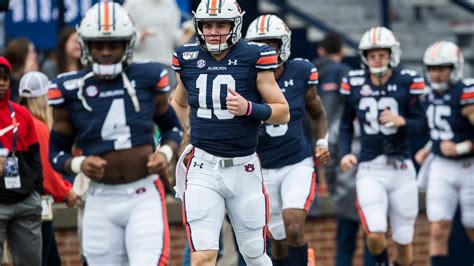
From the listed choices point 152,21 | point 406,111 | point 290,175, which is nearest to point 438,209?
point 406,111

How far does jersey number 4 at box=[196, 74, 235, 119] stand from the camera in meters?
9.38

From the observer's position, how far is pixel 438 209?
13.5 m

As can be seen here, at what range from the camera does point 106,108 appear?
9.70 meters

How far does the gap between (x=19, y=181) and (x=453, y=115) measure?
495 cm

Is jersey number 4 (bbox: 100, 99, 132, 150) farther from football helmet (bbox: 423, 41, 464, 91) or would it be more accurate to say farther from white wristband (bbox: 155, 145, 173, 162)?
football helmet (bbox: 423, 41, 464, 91)

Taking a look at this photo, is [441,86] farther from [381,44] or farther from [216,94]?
[216,94]

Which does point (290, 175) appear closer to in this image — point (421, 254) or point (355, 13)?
point (421, 254)

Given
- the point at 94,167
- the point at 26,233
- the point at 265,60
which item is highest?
the point at 265,60

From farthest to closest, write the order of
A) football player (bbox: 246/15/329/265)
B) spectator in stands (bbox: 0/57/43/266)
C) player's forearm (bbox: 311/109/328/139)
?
player's forearm (bbox: 311/109/328/139) < football player (bbox: 246/15/329/265) < spectator in stands (bbox: 0/57/43/266)

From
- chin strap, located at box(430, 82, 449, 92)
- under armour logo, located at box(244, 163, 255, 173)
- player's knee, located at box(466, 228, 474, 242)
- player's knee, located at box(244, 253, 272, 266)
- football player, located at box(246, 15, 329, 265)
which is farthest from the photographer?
player's knee, located at box(466, 228, 474, 242)

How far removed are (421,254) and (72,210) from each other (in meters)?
4.09

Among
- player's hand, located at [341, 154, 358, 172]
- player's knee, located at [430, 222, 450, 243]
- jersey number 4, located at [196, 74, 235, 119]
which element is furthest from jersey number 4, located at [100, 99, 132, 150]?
player's knee, located at [430, 222, 450, 243]

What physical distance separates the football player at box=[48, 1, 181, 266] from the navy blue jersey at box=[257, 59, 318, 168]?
149 cm

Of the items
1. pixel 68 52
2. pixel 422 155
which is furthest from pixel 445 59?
pixel 68 52
